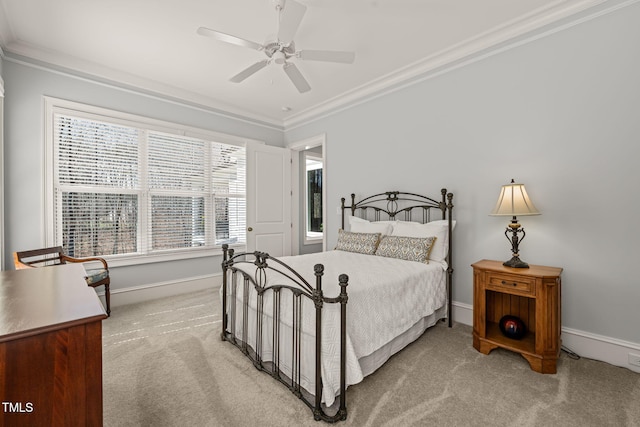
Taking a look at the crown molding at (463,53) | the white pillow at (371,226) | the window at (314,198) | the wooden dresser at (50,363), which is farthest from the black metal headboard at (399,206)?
the wooden dresser at (50,363)

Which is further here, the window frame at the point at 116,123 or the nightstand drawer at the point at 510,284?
the window frame at the point at 116,123

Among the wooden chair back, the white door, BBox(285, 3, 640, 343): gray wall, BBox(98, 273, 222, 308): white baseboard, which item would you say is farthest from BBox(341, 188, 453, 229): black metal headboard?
the wooden chair back

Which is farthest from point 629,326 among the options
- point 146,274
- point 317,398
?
point 146,274

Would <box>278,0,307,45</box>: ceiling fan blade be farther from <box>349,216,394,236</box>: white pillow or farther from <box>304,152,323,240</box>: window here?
<box>304,152,323,240</box>: window

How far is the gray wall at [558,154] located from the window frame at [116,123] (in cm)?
293

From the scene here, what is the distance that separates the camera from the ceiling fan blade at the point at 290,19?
191 centimetres

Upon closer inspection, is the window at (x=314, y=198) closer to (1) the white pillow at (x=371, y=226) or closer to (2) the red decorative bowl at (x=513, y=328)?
(1) the white pillow at (x=371, y=226)

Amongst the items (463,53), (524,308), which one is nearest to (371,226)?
(524,308)

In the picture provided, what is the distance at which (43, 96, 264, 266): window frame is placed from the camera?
10.1 feet

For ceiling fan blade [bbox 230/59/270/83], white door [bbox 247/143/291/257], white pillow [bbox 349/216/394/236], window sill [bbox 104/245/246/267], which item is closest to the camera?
ceiling fan blade [bbox 230/59/270/83]

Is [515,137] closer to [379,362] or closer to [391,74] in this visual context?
[391,74]

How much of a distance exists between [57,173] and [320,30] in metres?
3.20

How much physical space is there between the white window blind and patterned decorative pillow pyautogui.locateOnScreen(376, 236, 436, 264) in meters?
2.68

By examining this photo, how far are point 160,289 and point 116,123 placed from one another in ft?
7.19
